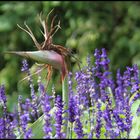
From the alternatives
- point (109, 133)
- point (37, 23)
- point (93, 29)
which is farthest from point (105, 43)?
point (109, 133)

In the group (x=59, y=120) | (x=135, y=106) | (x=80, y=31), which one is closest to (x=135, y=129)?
(x=135, y=106)

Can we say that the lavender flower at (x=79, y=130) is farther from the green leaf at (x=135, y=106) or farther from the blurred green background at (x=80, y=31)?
the blurred green background at (x=80, y=31)

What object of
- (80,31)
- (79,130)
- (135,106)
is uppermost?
(80,31)

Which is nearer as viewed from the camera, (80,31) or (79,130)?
(79,130)

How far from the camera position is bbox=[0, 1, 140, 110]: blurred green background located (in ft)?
23.1

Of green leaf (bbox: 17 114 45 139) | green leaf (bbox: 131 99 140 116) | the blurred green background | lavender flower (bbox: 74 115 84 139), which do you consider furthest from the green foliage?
the blurred green background

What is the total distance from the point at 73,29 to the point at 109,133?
15.5ft

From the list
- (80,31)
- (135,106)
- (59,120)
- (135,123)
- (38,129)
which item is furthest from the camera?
(80,31)

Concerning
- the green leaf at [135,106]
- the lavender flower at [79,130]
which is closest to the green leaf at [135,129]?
the green leaf at [135,106]

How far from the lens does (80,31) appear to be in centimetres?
723

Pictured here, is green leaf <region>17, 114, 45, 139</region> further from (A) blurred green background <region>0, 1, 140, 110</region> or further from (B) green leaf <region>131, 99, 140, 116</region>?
(A) blurred green background <region>0, 1, 140, 110</region>

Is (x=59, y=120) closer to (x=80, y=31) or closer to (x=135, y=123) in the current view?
(x=135, y=123)

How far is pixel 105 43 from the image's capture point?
290 inches

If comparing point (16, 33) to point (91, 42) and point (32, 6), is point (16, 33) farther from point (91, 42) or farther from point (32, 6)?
point (91, 42)
